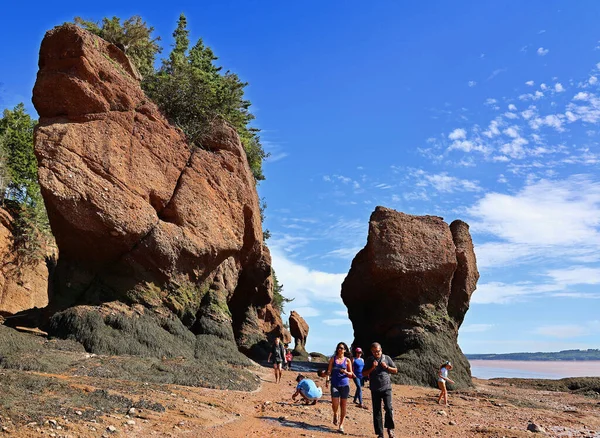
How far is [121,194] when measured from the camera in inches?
664

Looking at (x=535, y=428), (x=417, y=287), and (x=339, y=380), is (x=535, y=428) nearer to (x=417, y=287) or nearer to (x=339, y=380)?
(x=339, y=380)

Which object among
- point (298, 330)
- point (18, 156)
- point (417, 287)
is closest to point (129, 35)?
point (18, 156)

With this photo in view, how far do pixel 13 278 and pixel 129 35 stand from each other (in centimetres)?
1667

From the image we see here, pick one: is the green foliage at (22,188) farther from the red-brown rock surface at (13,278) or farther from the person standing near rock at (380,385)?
the person standing near rock at (380,385)

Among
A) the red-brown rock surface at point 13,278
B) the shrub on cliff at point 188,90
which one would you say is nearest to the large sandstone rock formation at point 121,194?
the shrub on cliff at point 188,90

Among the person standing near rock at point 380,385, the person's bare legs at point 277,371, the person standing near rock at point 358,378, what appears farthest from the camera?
the person's bare legs at point 277,371

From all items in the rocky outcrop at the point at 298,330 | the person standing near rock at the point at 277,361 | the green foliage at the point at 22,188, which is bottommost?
the person standing near rock at the point at 277,361

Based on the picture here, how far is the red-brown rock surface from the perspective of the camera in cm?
2711

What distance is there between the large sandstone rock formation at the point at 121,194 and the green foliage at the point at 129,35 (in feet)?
34.3

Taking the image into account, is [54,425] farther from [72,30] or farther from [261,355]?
[261,355]

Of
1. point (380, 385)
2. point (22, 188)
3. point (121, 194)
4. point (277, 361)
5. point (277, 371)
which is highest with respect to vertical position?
point (22, 188)

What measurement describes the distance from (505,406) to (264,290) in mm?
19780

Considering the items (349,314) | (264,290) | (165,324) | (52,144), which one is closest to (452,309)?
(349,314)

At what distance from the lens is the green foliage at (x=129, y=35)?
95.8ft
